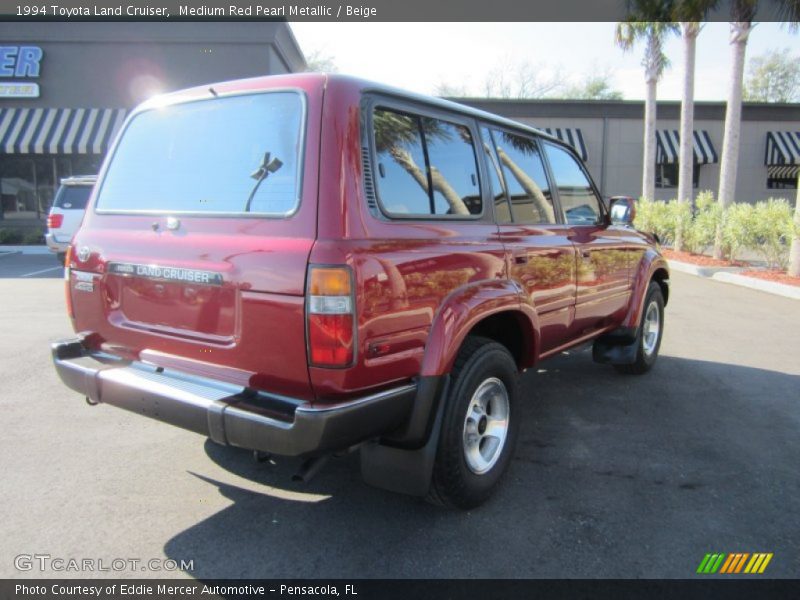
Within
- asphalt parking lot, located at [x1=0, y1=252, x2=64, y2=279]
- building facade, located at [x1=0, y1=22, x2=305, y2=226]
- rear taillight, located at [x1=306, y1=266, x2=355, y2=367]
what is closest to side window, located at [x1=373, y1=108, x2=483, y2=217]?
rear taillight, located at [x1=306, y1=266, x2=355, y2=367]

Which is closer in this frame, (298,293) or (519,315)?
(298,293)

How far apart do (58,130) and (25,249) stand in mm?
4185

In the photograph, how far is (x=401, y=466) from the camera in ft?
8.83

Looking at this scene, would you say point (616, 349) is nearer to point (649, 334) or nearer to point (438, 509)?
point (649, 334)

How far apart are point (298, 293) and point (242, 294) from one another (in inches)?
12.4

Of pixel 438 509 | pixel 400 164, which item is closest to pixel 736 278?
pixel 438 509

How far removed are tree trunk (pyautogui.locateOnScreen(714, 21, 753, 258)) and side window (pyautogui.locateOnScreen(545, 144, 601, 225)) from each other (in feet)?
→ 36.4

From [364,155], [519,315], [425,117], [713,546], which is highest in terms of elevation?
[425,117]

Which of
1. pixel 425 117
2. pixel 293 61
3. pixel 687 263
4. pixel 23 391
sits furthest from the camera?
pixel 293 61

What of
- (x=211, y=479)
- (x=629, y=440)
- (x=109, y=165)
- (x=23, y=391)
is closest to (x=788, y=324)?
(x=629, y=440)

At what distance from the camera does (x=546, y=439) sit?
4082mm

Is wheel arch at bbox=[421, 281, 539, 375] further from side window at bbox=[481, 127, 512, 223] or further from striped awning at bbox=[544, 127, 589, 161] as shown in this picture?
striped awning at bbox=[544, 127, 589, 161]

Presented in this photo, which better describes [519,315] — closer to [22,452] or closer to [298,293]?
[298,293]

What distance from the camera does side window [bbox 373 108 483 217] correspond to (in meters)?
2.71
